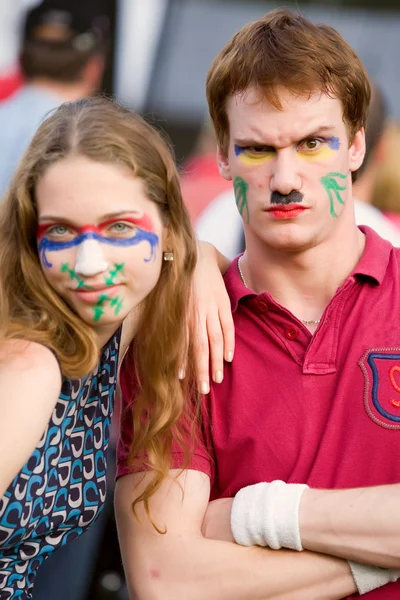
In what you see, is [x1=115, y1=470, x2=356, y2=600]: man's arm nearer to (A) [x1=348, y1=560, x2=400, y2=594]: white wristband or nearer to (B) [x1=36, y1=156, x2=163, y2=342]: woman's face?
(A) [x1=348, y1=560, x2=400, y2=594]: white wristband

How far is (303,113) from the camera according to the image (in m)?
2.80

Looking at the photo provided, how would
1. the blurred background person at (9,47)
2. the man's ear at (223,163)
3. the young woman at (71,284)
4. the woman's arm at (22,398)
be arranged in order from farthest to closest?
1. the blurred background person at (9,47)
2. the man's ear at (223,163)
3. the young woman at (71,284)
4. the woman's arm at (22,398)

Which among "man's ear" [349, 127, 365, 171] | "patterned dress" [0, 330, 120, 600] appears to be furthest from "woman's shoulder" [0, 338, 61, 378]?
"man's ear" [349, 127, 365, 171]

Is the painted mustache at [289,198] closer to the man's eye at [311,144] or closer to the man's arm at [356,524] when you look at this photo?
the man's eye at [311,144]

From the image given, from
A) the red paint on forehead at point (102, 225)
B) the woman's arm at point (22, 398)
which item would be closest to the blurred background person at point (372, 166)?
the red paint on forehead at point (102, 225)

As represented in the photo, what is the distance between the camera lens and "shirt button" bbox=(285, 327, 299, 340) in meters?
2.85

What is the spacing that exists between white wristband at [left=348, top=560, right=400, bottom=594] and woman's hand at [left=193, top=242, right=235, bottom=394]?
1.94 ft

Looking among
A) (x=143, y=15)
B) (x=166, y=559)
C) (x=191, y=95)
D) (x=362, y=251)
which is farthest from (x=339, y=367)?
(x=143, y=15)

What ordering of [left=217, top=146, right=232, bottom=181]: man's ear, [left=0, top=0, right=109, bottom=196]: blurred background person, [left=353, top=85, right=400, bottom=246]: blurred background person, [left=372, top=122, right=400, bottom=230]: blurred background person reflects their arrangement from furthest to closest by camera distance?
[left=0, top=0, right=109, bottom=196]: blurred background person < [left=372, top=122, right=400, bottom=230]: blurred background person < [left=353, top=85, right=400, bottom=246]: blurred background person < [left=217, top=146, right=232, bottom=181]: man's ear

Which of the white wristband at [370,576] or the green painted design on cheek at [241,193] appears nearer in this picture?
the white wristband at [370,576]

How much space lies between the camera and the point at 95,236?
2535 mm

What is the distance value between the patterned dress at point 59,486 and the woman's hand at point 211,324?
24 centimetres

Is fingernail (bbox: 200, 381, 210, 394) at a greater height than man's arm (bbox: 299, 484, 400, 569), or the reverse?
fingernail (bbox: 200, 381, 210, 394)

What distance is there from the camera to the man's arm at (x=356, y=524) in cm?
252
